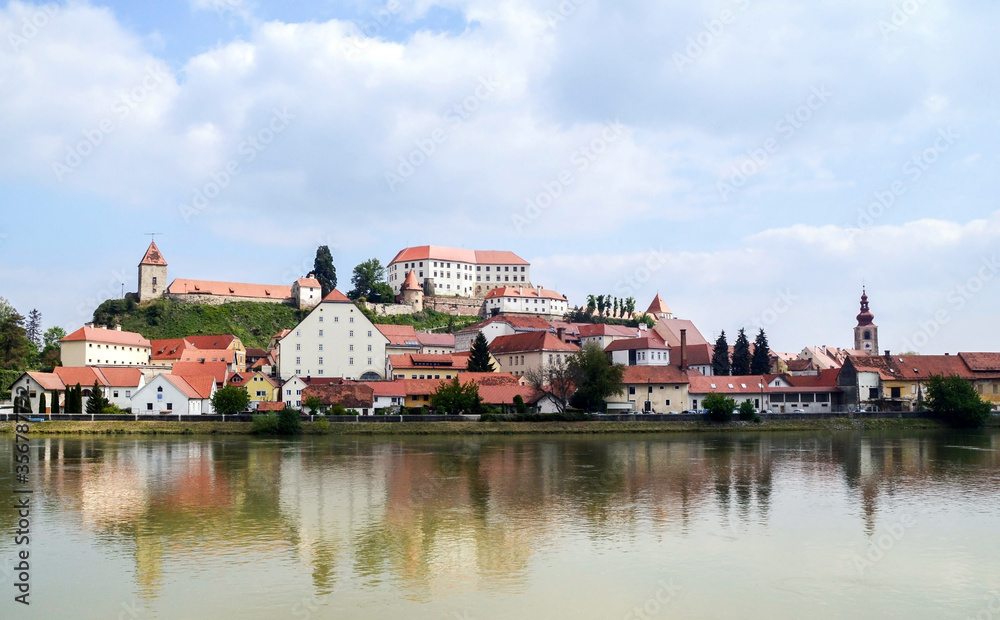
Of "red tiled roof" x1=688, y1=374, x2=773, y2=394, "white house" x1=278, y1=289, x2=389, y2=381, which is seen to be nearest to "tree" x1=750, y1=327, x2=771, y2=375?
"red tiled roof" x1=688, y1=374, x2=773, y2=394

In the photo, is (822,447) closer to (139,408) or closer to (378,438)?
(378,438)

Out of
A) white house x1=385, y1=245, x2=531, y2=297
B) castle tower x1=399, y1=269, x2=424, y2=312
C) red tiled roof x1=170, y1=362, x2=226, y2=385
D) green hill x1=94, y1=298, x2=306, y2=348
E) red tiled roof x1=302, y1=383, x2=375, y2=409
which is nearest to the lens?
red tiled roof x1=302, y1=383, x2=375, y2=409

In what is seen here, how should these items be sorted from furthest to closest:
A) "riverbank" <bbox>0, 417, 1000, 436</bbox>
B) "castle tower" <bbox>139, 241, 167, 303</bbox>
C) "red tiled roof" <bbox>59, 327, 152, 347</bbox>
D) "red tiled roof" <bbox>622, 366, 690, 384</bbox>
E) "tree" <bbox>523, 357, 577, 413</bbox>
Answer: "castle tower" <bbox>139, 241, 167, 303</bbox> → "red tiled roof" <bbox>59, 327, 152, 347</bbox> → "red tiled roof" <bbox>622, 366, 690, 384</bbox> → "tree" <bbox>523, 357, 577, 413</bbox> → "riverbank" <bbox>0, 417, 1000, 436</bbox>

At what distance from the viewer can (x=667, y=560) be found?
19.4 meters

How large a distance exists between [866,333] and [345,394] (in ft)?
240

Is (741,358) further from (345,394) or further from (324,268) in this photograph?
(324,268)

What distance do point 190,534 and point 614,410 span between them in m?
46.0

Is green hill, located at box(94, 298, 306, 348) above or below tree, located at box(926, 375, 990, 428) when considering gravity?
above

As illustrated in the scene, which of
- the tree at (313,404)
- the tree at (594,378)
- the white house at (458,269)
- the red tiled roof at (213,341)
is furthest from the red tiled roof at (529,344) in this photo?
the white house at (458,269)

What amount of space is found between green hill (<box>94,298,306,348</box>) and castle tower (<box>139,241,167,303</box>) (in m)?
1.54

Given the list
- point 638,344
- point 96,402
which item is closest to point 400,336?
point 638,344

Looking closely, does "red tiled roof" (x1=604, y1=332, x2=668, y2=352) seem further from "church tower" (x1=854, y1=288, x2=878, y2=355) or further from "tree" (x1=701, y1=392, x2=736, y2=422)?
"church tower" (x1=854, y1=288, x2=878, y2=355)

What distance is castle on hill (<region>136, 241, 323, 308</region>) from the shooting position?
335 feet

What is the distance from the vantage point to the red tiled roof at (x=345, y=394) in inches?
2368
